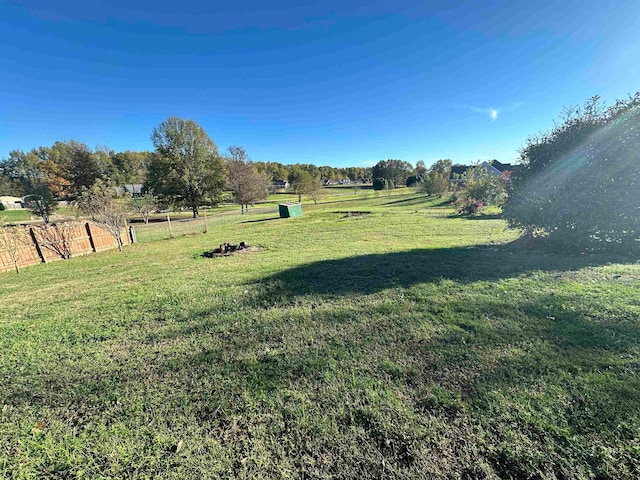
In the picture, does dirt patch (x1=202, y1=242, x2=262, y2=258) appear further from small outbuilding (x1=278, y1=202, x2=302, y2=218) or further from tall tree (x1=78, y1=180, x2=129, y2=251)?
small outbuilding (x1=278, y1=202, x2=302, y2=218)

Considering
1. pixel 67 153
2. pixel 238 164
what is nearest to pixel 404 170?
pixel 238 164

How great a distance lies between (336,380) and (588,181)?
7.27 meters

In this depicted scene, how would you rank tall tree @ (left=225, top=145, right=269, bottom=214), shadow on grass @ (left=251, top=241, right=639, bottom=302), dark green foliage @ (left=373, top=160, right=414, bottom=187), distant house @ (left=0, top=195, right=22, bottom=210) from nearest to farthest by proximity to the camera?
shadow on grass @ (left=251, top=241, right=639, bottom=302), tall tree @ (left=225, top=145, right=269, bottom=214), distant house @ (left=0, top=195, right=22, bottom=210), dark green foliage @ (left=373, top=160, right=414, bottom=187)

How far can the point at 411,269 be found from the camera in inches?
222

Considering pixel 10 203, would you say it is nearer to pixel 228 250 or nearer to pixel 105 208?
pixel 105 208

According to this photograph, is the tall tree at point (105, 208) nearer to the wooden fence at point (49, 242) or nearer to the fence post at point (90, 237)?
the fence post at point (90, 237)

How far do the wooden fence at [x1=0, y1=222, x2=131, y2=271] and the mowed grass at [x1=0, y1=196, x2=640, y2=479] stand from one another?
221 inches

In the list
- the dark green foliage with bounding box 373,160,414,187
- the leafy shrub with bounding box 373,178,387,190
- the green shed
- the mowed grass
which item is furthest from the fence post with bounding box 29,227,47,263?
the dark green foliage with bounding box 373,160,414,187

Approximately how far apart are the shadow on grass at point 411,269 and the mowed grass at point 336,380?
0.34ft

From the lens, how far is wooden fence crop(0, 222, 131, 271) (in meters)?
8.73

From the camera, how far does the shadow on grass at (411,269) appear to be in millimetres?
4866

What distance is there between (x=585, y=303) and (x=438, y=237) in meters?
6.38

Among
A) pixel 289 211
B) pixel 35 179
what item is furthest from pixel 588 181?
pixel 35 179

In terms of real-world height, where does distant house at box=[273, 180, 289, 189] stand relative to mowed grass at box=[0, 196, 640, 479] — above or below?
above
